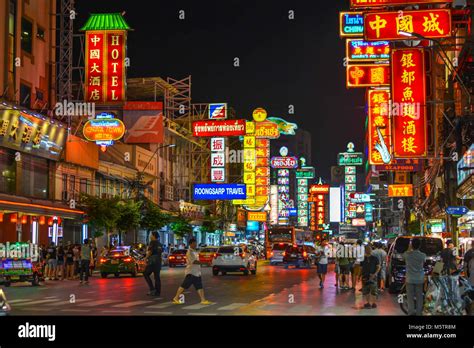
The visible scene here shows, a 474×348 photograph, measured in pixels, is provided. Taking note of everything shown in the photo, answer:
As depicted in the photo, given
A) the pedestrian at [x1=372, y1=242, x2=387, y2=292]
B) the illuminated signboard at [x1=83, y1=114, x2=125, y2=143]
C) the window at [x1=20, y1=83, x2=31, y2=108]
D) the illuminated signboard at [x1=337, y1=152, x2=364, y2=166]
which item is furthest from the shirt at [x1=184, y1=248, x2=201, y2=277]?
the illuminated signboard at [x1=337, y1=152, x2=364, y2=166]

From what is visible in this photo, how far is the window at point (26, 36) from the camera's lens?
41906mm

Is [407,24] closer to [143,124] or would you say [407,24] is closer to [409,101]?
[409,101]

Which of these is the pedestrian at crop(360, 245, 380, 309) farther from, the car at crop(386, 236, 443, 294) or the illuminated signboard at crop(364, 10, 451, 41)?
the illuminated signboard at crop(364, 10, 451, 41)

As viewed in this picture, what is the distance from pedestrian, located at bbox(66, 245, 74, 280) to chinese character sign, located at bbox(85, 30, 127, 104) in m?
11.4

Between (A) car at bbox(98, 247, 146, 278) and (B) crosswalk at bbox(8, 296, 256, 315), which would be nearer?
(B) crosswalk at bbox(8, 296, 256, 315)

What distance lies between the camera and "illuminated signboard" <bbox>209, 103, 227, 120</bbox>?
258 ft

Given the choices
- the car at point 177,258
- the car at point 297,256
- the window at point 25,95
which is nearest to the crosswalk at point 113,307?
the window at point 25,95

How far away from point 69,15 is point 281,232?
106 feet

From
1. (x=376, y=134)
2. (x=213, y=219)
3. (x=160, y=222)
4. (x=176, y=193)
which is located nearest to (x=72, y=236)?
(x=160, y=222)

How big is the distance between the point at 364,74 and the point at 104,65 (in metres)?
15.7

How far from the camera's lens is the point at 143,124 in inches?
2229

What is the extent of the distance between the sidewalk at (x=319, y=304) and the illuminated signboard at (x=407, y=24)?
1119 cm

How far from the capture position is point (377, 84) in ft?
144
